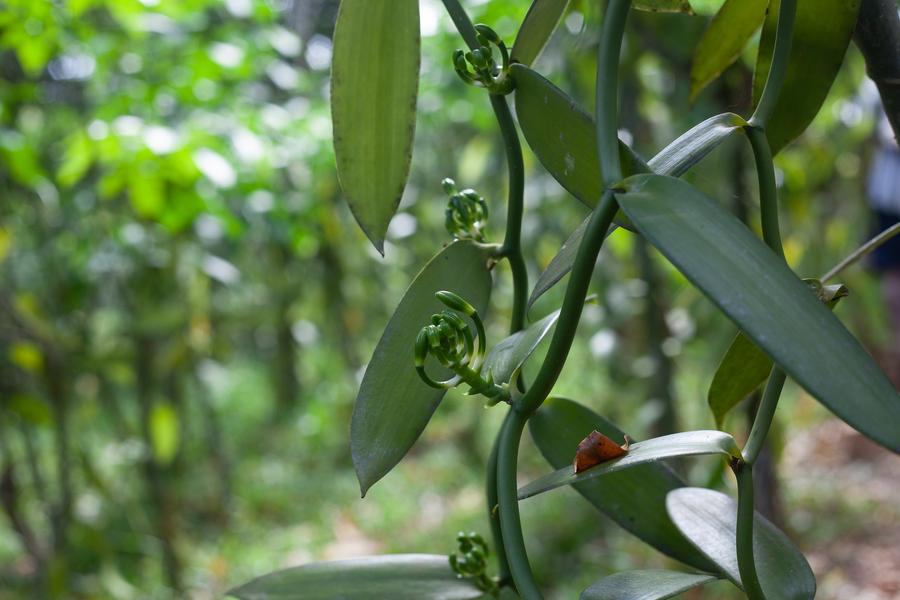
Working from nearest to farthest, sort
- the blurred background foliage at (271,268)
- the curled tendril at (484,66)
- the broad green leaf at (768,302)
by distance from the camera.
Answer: the broad green leaf at (768,302) < the curled tendril at (484,66) < the blurred background foliage at (271,268)

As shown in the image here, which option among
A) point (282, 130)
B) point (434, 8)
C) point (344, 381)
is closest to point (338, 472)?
point (344, 381)

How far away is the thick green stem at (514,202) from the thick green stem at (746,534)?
10 centimetres

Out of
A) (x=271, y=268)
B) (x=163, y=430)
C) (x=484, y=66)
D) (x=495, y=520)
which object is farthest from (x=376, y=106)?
(x=271, y=268)

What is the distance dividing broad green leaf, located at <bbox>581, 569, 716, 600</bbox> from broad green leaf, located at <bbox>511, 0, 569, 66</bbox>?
174 mm

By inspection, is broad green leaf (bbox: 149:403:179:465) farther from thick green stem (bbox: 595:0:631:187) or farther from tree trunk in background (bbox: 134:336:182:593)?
thick green stem (bbox: 595:0:631:187)

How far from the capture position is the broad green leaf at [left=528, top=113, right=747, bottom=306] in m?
0.27

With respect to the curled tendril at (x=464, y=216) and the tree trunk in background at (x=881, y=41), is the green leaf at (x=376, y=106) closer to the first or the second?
the curled tendril at (x=464, y=216)

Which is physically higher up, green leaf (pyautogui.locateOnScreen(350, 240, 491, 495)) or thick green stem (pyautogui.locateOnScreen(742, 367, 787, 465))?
green leaf (pyautogui.locateOnScreen(350, 240, 491, 495))

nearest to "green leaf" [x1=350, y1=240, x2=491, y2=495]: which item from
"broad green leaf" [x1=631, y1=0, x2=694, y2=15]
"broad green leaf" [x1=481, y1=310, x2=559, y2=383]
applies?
"broad green leaf" [x1=481, y1=310, x2=559, y2=383]

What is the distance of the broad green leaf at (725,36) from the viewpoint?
36 cm

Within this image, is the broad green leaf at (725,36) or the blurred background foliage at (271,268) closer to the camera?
the broad green leaf at (725,36)

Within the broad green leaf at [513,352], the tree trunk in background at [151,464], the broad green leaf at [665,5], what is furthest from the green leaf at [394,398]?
the tree trunk in background at [151,464]

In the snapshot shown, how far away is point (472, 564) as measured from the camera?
317mm

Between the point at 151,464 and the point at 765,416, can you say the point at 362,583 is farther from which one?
Result: the point at 151,464
